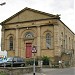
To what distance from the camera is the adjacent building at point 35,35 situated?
52.9m

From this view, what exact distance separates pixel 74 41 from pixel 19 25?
21296 mm

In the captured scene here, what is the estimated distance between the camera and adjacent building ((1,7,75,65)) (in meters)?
52.9

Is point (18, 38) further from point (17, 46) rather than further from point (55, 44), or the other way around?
point (55, 44)

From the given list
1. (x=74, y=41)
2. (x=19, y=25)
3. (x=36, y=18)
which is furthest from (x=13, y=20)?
(x=74, y=41)

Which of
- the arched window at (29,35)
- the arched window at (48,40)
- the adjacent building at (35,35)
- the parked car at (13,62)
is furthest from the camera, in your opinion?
the arched window at (29,35)

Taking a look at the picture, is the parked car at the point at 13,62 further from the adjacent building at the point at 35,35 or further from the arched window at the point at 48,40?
the arched window at the point at 48,40

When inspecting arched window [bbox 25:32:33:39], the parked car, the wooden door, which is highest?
arched window [bbox 25:32:33:39]

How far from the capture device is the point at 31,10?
55.9 meters

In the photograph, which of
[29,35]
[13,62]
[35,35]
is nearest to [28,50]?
[29,35]

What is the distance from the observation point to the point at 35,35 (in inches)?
2162

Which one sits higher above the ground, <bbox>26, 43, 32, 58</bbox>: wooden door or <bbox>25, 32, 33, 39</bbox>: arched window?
<bbox>25, 32, 33, 39</bbox>: arched window

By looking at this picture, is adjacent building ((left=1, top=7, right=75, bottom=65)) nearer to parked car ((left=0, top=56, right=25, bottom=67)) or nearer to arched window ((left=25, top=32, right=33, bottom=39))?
arched window ((left=25, top=32, right=33, bottom=39))

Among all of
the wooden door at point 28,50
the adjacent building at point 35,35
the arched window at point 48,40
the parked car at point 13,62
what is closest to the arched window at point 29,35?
the adjacent building at point 35,35

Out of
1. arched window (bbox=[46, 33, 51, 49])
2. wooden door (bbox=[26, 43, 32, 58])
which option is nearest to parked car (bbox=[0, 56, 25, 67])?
arched window (bbox=[46, 33, 51, 49])
